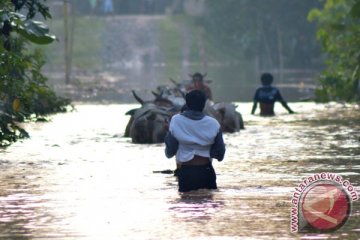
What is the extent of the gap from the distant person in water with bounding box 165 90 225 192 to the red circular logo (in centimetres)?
127

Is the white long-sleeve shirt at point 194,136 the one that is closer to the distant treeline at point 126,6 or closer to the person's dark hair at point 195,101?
the person's dark hair at point 195,101

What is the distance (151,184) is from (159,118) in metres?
7.88

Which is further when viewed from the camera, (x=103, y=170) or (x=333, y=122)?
(x=333, y=122)

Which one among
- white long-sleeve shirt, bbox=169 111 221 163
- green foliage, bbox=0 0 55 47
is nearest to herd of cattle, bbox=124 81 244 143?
green foliage, bbox=0 0 55 47

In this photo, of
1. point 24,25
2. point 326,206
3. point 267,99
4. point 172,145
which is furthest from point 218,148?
point 267,99

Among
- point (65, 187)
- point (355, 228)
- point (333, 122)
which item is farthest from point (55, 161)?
point (333, 122)

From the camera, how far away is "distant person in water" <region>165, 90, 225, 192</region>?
15430 mm

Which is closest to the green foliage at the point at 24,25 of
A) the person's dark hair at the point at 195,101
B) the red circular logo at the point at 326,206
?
the person's dark hair at the point at 195,101

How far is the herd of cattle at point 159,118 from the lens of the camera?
24.4 meters

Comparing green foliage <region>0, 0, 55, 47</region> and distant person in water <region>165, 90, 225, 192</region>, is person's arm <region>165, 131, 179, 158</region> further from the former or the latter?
green foliage <region>0, 0, 55, 47</region>

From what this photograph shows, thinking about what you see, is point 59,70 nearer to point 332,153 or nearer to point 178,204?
point 332,153

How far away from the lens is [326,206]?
1398 cm

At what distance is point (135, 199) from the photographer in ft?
49.9

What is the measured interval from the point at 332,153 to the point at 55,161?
4618 mm
